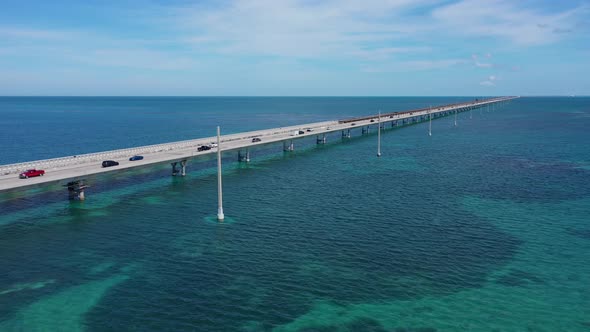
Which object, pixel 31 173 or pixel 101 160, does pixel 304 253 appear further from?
pixel 101 160

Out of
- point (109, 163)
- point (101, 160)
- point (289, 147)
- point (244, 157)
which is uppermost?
point (109, 163)

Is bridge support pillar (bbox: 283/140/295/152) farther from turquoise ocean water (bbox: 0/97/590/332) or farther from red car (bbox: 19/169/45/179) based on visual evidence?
red car (bbox: 19/169/45/179)

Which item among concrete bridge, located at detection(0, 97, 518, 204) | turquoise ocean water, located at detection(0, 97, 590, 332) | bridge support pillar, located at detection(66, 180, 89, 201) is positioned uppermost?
concrete bridge, located at detection(0, 97, 518, 204)

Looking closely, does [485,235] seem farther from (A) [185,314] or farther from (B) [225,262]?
(A) [185,314]

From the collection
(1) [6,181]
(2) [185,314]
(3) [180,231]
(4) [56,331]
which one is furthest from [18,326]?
(1) [6,181]

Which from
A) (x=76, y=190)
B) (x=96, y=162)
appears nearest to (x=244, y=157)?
(x=96, y=162)

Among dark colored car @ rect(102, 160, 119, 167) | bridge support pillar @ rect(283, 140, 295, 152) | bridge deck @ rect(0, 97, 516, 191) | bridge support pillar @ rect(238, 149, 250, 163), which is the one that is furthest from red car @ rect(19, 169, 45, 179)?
bridge support pillar @ rect(283, 140, 295, 152)

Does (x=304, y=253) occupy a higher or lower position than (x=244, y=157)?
lower
